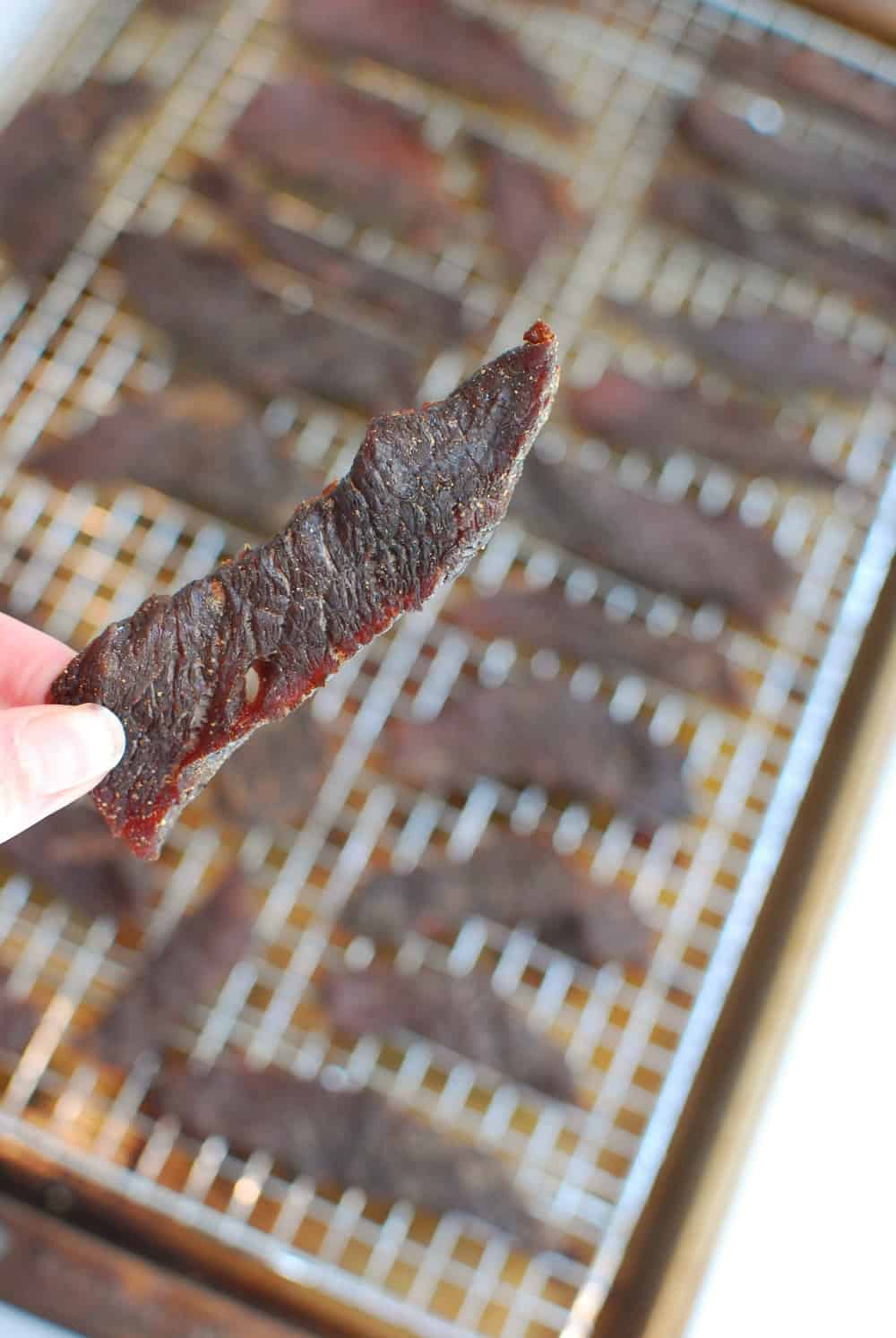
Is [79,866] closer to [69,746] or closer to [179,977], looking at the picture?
[179,977]

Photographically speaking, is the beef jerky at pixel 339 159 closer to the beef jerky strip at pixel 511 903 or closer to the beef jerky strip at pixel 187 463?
the beef jerky strip at pixel 187 463

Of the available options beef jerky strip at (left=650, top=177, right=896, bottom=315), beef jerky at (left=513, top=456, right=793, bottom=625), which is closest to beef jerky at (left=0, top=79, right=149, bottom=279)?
beef jerky at (left=513, top=456, right=793, bottom=625)

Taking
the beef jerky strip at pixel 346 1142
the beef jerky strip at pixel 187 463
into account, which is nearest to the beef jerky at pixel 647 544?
the beef jerky strip at pixel 187 463

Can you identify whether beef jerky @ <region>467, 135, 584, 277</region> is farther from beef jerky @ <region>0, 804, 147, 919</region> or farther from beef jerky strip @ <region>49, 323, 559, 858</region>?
beef jerky @ <region>0, 804, 147, 919</region>

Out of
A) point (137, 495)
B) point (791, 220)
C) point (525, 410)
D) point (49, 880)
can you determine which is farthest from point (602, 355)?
point (49, 880)

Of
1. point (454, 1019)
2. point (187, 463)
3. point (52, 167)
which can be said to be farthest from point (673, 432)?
point (52, 167)
